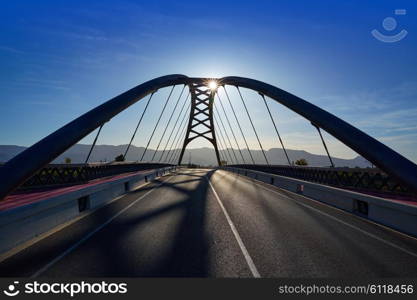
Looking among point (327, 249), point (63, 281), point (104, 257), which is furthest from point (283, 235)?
point (63, 281)

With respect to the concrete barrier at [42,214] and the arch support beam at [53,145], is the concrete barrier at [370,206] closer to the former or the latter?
the concrete barrier at [42,214]

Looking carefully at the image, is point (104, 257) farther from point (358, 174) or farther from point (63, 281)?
point (358, 174)

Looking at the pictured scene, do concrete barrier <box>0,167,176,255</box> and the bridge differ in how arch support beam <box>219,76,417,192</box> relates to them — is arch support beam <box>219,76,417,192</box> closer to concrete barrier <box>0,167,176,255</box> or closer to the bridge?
the bridge

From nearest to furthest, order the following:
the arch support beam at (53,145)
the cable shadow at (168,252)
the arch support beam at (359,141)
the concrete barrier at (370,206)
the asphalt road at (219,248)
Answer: the cable shadow at (168,252)
the asphalt road at (219,248)
the concrete barrier at (370,206)
the arch support beam at (53,145)
the arch support beam at (359,141)

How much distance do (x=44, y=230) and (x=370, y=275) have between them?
7631 mm

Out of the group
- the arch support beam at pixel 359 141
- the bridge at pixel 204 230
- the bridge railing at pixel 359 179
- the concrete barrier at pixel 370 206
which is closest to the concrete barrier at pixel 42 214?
the bridge at pixel 204 230

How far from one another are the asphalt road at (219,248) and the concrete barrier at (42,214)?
0.38 meters

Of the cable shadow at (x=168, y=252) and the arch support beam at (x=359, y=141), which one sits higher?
the arch support beam at (x=359, y=141)

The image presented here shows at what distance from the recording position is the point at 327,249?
537 cm

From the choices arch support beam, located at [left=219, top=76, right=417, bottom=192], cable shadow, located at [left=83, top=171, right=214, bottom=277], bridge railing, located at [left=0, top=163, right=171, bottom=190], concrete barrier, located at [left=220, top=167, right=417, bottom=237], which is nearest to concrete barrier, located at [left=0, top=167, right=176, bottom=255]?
cable shadow, located at [left=83, top=171, right=214, bottom=277]

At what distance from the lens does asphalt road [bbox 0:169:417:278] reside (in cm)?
430

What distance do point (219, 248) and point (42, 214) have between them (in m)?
4.90

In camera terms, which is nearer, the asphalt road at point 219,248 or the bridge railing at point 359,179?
the asphalt road at point 219,248

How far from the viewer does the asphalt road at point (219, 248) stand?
430 centimetres
